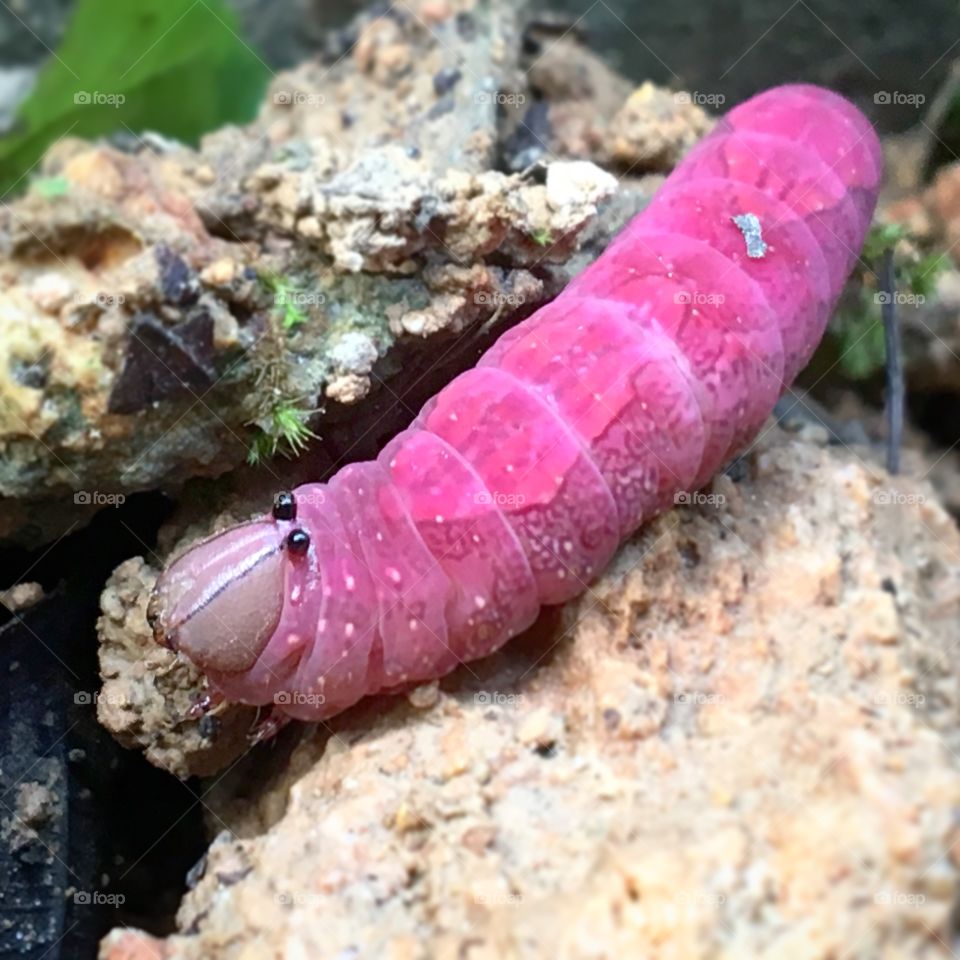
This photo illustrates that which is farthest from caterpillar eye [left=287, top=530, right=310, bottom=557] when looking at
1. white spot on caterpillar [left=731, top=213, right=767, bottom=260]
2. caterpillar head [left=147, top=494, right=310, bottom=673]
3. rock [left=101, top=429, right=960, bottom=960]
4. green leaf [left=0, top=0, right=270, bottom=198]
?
green leaf [left=0, top=0, right=270, bottom=198]

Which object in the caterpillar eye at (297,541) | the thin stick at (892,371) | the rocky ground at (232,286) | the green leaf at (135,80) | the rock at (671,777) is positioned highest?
the green leaf at (135,80)

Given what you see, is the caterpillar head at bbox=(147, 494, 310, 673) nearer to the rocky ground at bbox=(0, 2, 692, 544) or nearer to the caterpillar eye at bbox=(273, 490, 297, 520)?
the caterpillar eye at bbox=(273, 490, 297, 520)

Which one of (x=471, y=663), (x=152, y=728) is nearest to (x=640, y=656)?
(x=471, y=663)

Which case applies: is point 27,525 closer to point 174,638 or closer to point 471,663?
point 174,638

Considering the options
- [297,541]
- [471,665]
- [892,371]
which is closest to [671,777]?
[471,665]

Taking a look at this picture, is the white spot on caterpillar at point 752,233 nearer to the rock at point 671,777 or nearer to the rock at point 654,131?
the rock at point 671,777

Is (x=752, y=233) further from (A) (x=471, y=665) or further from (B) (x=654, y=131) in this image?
(A) (x=471, y=665)

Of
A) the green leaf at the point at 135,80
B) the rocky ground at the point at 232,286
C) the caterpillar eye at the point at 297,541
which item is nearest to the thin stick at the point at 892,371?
the rocky ground at the point at 232,286
